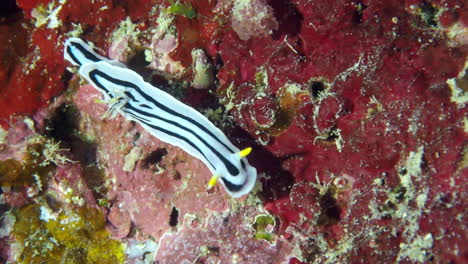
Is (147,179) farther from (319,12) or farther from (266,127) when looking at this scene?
(319,12)

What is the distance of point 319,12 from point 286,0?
40cm

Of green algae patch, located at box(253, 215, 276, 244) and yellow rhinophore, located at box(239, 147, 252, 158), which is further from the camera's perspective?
green algae patch, located at box(253, 215, 276, 244)

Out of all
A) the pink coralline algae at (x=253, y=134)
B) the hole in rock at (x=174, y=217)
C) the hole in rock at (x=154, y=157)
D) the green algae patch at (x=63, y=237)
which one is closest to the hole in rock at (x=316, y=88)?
the pink coralline algae at (x=253, y=134)

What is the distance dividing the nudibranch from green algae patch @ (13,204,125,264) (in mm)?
2100

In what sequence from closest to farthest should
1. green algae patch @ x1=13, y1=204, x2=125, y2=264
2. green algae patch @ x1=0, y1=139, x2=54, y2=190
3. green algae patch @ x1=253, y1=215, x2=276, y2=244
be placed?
green algae patch @ x1=253, y1=215, x2=276, y2=244, green algae patch @ x1=0, y1=139, x2=54, y2=190, green algae patch @ x1=13, y1=204, x2=125, y2=264

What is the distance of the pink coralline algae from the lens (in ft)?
9.82

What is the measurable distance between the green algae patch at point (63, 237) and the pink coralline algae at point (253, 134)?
0.02 metres

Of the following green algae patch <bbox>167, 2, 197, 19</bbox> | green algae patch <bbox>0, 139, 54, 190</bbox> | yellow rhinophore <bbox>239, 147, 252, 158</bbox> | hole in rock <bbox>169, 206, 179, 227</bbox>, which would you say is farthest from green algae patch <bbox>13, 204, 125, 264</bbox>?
green algae patch <bbox>167, 2, 197, 19</bbox>

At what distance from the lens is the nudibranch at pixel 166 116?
138 inches

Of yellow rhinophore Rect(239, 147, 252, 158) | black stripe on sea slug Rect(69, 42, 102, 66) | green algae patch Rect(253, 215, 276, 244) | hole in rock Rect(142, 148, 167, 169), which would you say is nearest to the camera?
yellow rhinophore Rect(239, 147, 252, 158)

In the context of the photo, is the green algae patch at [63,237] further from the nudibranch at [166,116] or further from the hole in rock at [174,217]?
the nudibranch at [166,116]

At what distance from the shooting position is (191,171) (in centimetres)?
436

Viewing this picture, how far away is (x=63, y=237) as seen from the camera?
5.00 metres

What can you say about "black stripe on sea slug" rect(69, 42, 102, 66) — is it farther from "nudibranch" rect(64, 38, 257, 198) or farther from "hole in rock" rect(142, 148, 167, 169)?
"hole in rock" rect(142, 148, 167, 169)
